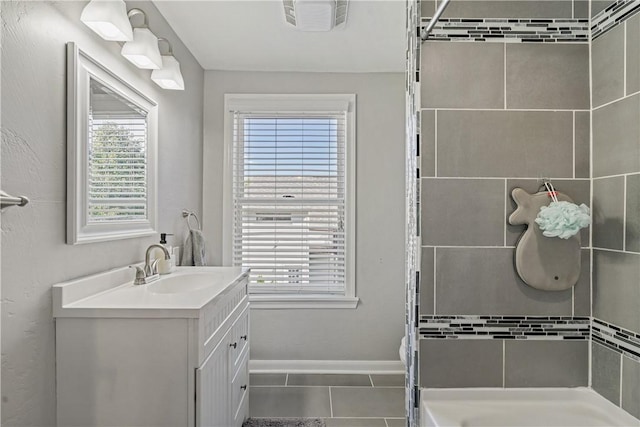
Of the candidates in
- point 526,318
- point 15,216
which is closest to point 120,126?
point 15,216

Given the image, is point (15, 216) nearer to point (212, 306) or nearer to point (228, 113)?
point (212, 306)

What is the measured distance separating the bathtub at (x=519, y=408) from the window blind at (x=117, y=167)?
146 cm

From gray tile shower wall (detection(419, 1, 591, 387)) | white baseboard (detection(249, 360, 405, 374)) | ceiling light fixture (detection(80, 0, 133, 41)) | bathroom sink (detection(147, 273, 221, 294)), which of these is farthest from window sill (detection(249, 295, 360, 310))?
ceiling light fixture (detection(80, 0, 133, 41))

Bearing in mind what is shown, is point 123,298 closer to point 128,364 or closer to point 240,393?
point 128,364

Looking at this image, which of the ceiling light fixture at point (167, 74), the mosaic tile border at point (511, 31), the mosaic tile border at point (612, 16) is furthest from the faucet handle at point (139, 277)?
the mosaic tile border at point (612, 16)

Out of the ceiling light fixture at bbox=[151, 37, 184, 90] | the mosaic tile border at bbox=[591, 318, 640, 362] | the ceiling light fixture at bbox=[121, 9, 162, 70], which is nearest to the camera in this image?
the mosaic tile border at bbox=[591, 318, 640, 362]

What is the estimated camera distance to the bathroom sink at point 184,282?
1826 millimetres

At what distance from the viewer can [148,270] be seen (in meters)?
1.83

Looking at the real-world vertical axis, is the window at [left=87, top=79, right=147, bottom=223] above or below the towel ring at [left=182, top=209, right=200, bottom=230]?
above

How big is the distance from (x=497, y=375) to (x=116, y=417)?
4.33ft

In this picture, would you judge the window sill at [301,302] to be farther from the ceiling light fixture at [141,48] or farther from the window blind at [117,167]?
the ceiling light fixture at [141,48]

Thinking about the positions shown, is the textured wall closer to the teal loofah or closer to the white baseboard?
the teal loofah

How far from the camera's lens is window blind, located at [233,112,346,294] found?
9.83 ft

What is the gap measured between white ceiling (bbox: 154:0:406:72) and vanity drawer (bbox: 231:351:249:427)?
1.91 meters
